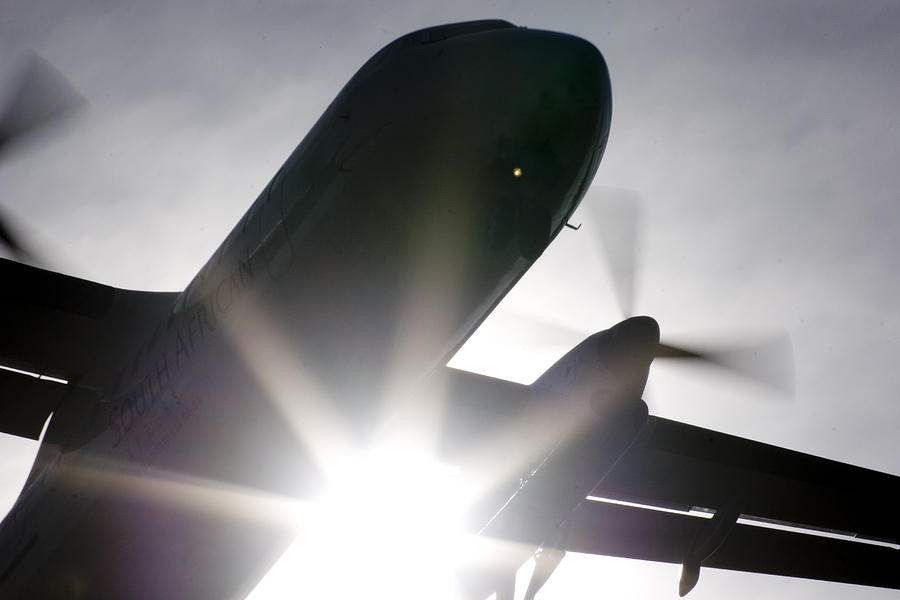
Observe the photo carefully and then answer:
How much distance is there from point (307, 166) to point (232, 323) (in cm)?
152

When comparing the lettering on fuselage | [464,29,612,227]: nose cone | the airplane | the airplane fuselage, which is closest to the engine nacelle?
the airplane

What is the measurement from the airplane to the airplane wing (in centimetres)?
2

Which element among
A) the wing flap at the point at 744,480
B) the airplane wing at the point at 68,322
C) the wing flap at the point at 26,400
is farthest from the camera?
the wing flap at the point at 744,480

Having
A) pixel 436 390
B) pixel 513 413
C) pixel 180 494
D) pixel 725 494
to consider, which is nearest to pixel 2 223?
pixel 180 494

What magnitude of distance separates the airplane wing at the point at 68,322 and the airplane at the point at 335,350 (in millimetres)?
24

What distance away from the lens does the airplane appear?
6277 millimetres

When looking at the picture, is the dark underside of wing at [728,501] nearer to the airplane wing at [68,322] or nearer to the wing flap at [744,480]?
the wing flap at [744,480]

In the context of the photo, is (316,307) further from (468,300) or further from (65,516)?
(65,516)

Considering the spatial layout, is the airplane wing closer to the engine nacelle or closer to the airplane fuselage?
the airplane fuselage

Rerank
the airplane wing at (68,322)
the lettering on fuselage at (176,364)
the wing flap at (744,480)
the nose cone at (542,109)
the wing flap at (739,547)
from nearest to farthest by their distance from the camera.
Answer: the nose cone at (542,109) < the lettering on fuselage at (176,364) < the airplane wing at (68,322) < the wing flap at (744,480) < the wing flap at (739,547)

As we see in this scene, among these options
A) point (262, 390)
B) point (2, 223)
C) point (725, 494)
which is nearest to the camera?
point (262, 390)

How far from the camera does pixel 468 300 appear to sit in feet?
22.1

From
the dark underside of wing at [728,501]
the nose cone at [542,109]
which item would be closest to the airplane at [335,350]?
the nose cone at [542,109]

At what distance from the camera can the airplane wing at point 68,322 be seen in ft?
29.5
